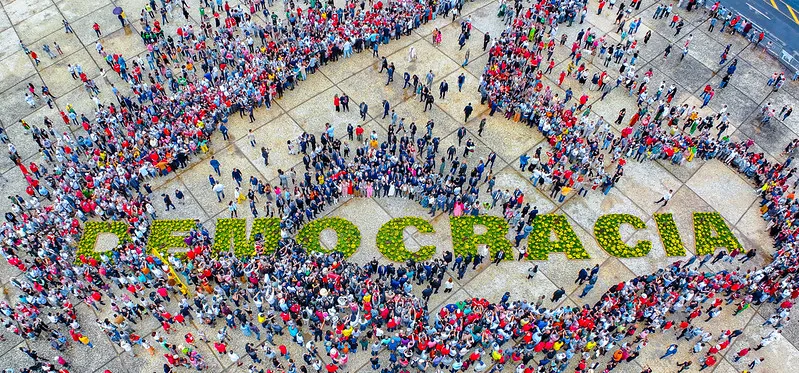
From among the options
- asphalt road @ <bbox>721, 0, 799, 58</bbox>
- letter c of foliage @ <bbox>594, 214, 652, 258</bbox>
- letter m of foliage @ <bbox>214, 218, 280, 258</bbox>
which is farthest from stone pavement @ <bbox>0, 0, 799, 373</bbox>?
asphalt road @ <bbox>721, 0, 799, 58</bbox>

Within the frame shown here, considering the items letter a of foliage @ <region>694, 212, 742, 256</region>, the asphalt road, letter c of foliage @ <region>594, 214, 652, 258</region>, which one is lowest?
letter c of foliage @ <region>594, 214, 652, 258</region>

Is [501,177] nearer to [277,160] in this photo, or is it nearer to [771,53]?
[277,160]

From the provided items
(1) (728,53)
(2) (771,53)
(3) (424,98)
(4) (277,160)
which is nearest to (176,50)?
(4) (277,160)

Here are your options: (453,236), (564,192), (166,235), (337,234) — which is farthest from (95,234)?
(564,192)

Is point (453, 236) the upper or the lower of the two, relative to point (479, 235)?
lower

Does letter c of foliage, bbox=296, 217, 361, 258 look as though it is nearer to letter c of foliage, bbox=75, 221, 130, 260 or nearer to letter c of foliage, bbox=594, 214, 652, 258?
letter c of foliage, bbox=75, 221, 130, 260

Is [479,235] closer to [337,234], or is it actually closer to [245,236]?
[337,234]

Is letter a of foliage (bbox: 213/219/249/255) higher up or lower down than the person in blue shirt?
lower down
